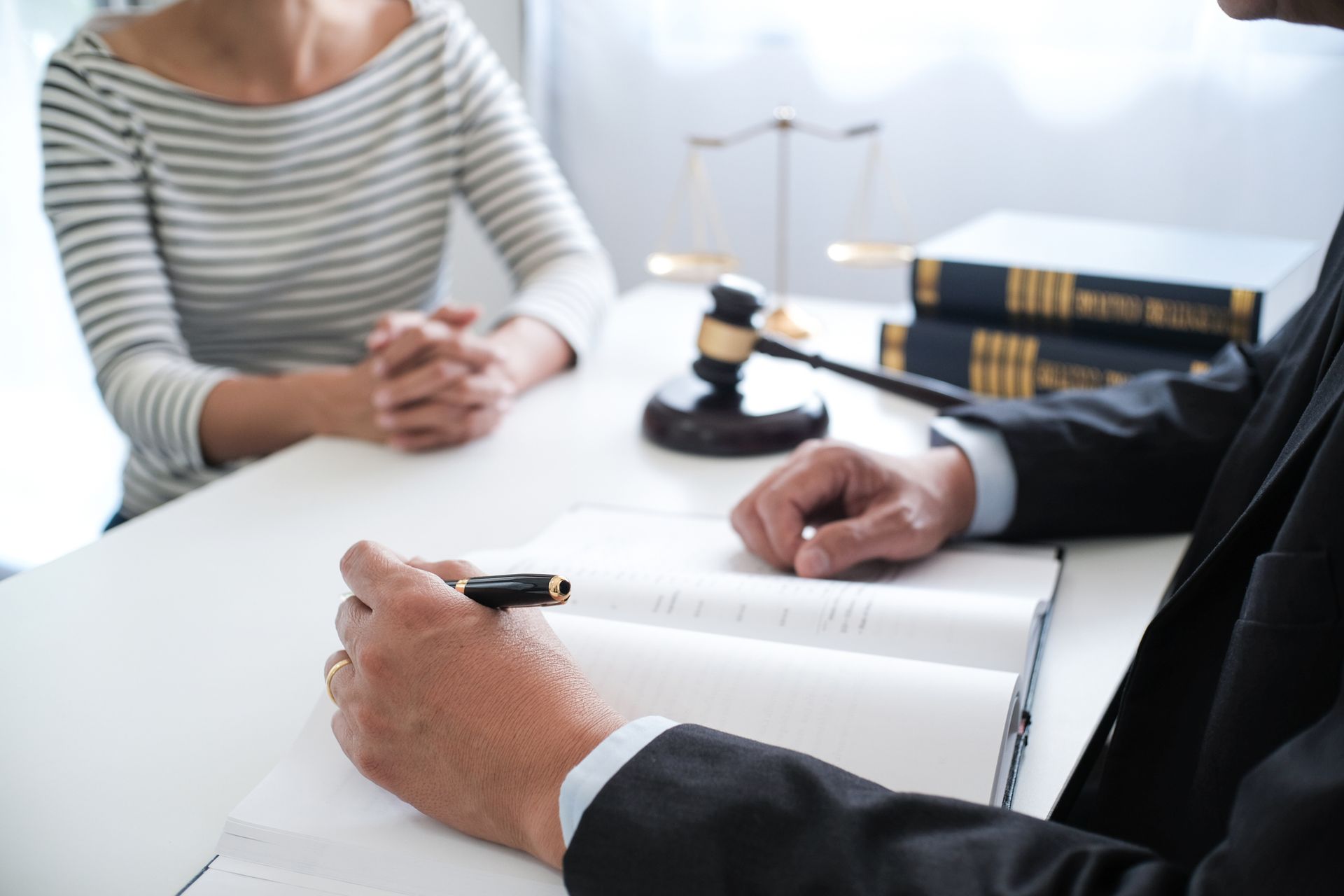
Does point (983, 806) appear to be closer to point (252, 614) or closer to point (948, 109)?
point (252, 614)

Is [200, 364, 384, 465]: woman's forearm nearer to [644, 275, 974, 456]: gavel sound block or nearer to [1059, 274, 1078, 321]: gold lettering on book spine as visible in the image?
[644, 275, 974, 456]: gavel sound block

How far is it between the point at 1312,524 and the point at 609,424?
0.79 m

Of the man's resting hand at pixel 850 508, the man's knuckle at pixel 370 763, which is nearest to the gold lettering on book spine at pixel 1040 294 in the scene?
the man's resting hand at pixel 850 508

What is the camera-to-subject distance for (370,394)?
3.79ft

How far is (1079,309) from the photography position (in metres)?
1.19

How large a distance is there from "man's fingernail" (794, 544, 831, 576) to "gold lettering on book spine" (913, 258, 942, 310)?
1.82 feet

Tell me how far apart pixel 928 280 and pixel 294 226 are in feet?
2.72

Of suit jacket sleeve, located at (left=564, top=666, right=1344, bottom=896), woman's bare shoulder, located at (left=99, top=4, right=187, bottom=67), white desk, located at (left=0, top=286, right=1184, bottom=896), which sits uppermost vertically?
woman's bare shoulder, located at (left=99, top=4, right=187, bottom=67)

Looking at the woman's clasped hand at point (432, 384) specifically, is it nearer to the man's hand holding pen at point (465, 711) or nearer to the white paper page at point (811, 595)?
the white paper page at point (811, 595)

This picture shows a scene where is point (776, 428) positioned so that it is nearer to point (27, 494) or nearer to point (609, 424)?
point (609, 424)

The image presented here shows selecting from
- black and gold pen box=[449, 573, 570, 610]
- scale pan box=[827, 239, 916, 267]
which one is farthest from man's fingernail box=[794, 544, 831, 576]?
scale pan box=[827, 239, 916, 267]

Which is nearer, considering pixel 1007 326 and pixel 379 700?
pixel 379 700

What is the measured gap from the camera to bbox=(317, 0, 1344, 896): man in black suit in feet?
1.50

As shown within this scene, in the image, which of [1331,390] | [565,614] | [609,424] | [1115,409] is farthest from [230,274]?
[1331,390]
